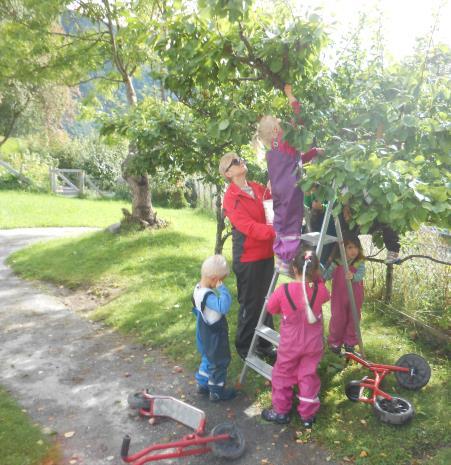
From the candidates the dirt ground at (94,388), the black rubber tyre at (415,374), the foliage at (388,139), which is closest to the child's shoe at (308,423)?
the dirt ground at (94,388)

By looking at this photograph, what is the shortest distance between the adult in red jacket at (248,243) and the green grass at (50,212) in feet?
33.2

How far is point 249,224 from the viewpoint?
4.27 m

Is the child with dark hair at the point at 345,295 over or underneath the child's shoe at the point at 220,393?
over

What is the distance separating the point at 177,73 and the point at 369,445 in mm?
3467

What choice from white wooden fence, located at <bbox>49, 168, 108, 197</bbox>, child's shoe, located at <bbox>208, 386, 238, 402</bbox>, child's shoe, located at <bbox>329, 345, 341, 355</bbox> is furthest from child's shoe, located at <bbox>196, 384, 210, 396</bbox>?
white wooden fence, located at <bbox>49, 168, 108, 197</bbox>

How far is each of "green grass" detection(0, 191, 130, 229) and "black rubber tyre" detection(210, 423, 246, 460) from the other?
441 inches

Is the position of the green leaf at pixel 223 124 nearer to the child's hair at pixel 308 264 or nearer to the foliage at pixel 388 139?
the foliage at pixel 388 139

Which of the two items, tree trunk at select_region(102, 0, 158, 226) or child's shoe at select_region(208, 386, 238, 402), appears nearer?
child's shoe at select_region(208, 386, 238, 402)

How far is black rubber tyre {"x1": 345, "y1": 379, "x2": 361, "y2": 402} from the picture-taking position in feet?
13.5

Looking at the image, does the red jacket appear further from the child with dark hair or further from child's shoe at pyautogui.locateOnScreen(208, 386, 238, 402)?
child's shoe at pyautogui.locateOnScreen(208, 386, 238, 402)

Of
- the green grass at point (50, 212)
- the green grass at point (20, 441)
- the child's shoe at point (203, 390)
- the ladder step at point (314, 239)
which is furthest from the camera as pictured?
the green grass at point (50, 212)

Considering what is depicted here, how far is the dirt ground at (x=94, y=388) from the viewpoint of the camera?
368cm

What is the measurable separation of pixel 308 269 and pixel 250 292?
1094 millimetres

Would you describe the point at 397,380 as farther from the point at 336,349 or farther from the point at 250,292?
the point at 250,292
